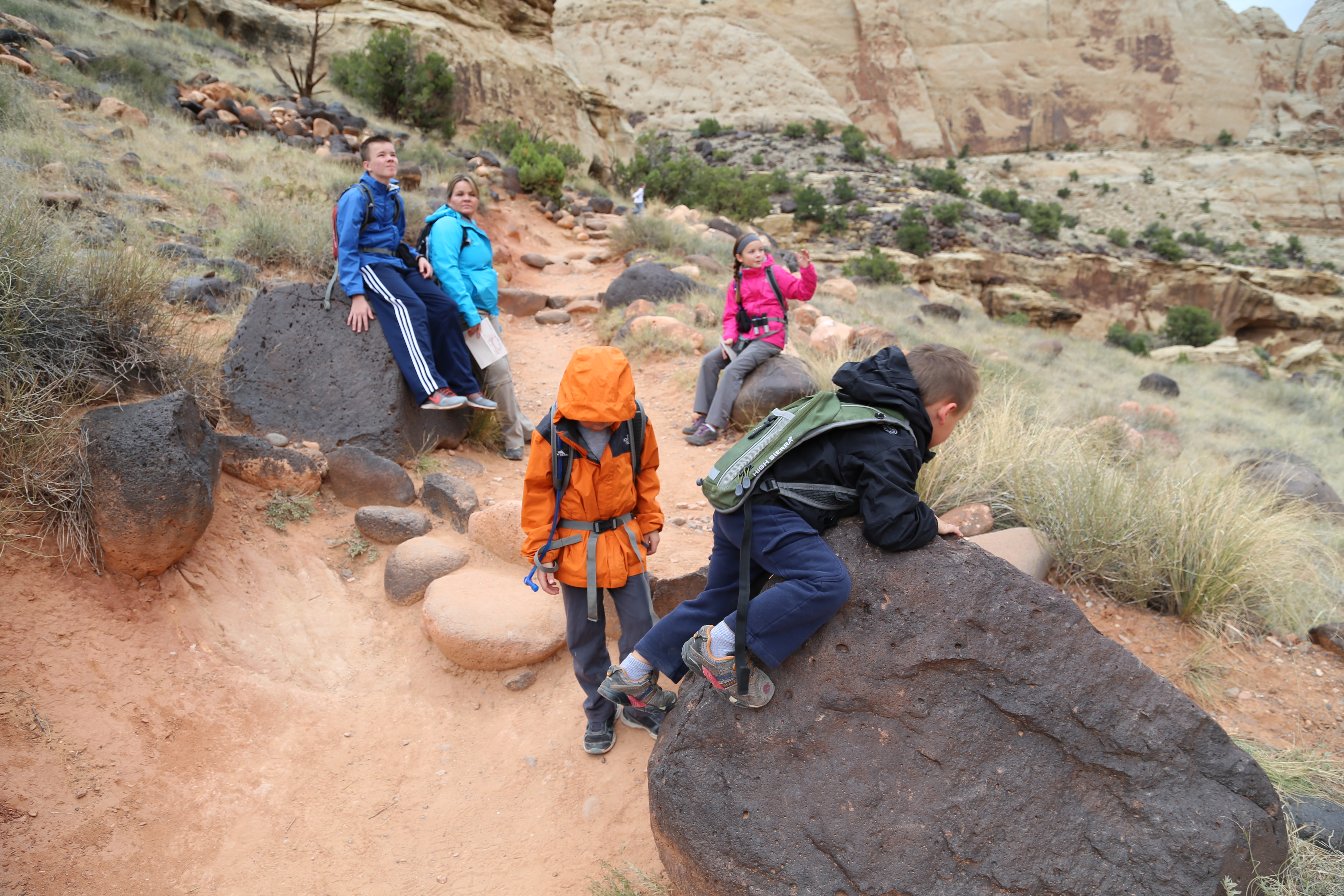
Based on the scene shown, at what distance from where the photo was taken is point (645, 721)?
2857 mm

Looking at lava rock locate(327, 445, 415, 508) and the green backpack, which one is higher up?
the green backpack

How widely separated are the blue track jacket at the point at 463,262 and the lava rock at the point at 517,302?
3746mm

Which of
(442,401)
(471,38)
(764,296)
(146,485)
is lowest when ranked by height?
(442,401)

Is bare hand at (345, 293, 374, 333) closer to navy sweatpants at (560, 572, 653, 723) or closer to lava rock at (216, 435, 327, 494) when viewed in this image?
lava rock at (216, 435, 327, 494)

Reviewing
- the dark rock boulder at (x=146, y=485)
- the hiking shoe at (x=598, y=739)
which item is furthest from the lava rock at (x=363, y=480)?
the hiking shoe at (x=598, y=739)

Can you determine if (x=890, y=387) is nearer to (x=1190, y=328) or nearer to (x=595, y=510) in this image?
(x=595, y=510)

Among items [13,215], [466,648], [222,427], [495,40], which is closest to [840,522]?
[466,648]

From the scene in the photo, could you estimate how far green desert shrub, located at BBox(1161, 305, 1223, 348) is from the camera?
22.2 m

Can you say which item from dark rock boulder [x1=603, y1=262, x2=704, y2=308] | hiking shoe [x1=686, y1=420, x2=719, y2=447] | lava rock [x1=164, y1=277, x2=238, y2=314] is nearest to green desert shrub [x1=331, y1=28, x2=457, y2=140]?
dark rock boulder [x1=603, y1=262, x2=704, y2=308]

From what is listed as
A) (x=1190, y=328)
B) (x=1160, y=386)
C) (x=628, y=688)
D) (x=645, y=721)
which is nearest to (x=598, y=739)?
(x=645, y=721)

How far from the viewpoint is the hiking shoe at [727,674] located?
1.94 m

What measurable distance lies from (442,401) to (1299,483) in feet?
24.3

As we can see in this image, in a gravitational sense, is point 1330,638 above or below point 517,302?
above

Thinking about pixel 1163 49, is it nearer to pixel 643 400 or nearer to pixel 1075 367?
pixel 1075 367
